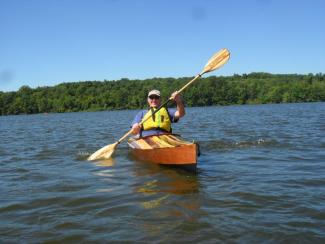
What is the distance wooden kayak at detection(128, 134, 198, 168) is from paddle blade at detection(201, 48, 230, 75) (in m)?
1.80

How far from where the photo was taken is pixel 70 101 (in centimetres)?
9681

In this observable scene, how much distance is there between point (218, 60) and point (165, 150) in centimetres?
282

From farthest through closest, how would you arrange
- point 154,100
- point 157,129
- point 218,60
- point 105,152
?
point 105,152
point 218,60
point 157,129
point 154,100

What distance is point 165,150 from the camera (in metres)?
7.98

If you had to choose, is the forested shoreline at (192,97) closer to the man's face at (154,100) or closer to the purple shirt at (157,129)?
the purple shirt at (157,129)

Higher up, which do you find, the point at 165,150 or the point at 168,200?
the point at 165,150

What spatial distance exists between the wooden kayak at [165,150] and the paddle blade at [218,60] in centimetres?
180

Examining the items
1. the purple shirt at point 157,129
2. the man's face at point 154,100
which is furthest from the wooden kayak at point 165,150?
the man's face at point 154,100

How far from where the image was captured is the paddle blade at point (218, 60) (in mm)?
9578

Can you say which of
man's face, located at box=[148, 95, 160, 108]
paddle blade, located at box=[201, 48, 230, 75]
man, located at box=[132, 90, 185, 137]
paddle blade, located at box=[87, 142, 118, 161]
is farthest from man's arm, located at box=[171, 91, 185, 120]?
paddle blade, located at box=[87, 142, 118, 161]

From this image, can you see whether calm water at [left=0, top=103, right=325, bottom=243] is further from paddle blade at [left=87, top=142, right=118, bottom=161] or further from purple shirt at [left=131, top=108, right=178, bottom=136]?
purple shirt at [left=131, top=108, right=178, bottom=136]

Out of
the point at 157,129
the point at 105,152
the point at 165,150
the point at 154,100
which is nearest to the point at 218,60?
the point at 154,100

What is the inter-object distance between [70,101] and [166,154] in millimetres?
91502

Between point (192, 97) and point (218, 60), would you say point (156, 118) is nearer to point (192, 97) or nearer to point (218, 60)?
point (218, 60)
